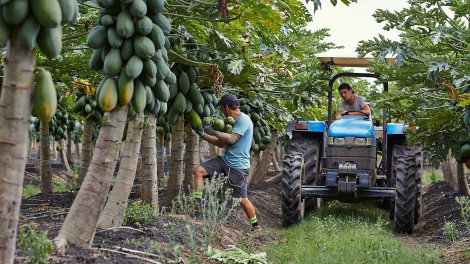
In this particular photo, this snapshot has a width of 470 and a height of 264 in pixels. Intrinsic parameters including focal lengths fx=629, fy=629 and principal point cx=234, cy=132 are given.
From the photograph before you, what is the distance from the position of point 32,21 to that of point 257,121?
27.6 feet

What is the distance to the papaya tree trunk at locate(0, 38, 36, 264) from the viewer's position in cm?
283

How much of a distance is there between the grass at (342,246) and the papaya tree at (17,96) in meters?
3.03

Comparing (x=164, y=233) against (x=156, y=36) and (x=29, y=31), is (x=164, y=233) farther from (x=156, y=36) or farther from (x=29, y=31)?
(x=29, y=31)

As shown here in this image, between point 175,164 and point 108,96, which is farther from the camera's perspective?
point 175,164

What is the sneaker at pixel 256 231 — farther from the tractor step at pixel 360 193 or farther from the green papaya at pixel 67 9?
the green papaya at pixel 67 9

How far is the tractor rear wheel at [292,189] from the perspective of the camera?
7.75 m

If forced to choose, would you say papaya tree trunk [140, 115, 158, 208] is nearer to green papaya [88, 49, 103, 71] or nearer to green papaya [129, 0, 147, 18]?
green papaya [88, 49, 103, 71]

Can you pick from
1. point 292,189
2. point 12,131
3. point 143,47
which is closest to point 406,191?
point 292,189

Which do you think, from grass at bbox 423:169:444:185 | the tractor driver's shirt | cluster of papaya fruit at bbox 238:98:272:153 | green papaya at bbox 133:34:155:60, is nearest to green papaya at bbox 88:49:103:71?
green papaya at bbox 133:34:155:60

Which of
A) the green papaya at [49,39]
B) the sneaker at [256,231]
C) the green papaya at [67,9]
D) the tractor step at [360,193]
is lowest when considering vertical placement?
the sneaker at [256,231]

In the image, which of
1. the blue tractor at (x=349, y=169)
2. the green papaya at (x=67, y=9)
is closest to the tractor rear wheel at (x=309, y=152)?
the blue tractor at (x=349, y=169)

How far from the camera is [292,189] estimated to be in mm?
7734

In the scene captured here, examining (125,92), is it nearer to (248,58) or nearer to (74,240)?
(74,240)

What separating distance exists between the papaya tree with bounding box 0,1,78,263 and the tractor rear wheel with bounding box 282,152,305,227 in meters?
5.16
